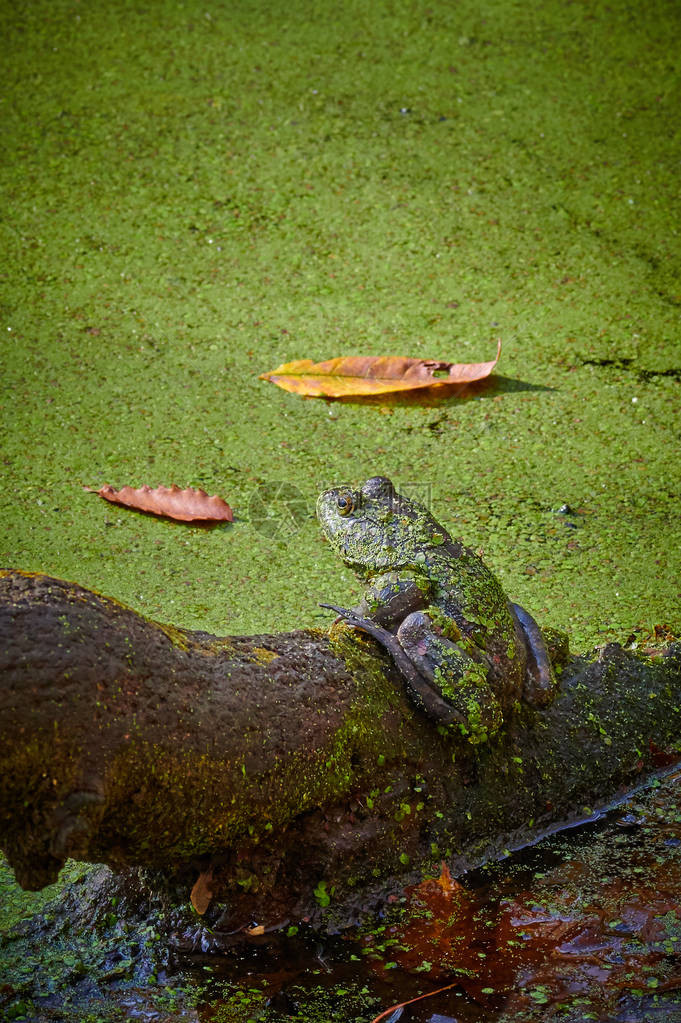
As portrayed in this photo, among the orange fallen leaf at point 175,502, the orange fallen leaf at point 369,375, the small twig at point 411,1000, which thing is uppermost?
the small twig at point 411,1000

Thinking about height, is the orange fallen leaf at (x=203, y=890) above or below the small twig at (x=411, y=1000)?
above

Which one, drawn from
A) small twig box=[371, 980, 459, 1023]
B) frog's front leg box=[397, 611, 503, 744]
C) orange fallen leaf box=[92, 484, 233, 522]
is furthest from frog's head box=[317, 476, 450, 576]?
orange fallen leaf box=[92, 484, 233, 522]

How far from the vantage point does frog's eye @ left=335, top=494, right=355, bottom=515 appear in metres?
1.97

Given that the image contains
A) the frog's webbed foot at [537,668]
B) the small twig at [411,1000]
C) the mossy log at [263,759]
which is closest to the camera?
the mossy log at [263,759]

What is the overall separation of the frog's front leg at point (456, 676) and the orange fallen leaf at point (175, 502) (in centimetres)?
114

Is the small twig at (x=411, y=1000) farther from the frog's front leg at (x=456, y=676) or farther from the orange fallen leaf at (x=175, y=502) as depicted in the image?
the orange fallen leaf at (x=175, y=502)

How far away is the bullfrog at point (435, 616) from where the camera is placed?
67.7 inches

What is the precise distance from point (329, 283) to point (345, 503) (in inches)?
76.8

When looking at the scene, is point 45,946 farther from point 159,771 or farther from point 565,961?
point 565,961

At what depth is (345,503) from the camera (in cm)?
198

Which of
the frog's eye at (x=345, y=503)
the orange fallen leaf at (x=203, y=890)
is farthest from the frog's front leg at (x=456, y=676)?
the orange fallen leaf at (x=203, y=890)

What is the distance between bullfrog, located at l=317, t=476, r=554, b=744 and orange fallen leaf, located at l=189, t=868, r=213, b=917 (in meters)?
Answer: 0.41

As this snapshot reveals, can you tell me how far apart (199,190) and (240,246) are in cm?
39

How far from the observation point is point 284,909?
1.63 metres
